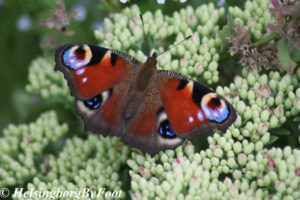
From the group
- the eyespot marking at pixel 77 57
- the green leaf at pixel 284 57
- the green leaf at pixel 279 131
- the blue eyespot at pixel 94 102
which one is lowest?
the green leaf at pixel 279 131

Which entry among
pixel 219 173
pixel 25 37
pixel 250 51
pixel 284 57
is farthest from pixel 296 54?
pixel 25 37

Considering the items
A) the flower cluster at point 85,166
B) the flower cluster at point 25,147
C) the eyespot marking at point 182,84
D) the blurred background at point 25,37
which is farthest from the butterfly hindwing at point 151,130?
the blurred background at point 25,37

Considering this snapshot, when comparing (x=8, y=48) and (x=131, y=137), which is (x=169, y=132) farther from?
(x=8, y=48)

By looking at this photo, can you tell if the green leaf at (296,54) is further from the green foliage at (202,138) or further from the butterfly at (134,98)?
the butterfly at (134,98)

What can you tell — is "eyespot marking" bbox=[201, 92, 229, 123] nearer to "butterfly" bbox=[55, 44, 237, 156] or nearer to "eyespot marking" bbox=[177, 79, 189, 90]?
"butterfly" bbox=[55, 44, 237, 156]

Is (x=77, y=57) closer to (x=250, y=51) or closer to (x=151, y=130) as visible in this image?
(x=151, y=130)

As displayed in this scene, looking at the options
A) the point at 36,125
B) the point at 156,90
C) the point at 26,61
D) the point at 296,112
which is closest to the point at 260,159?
the point at 296,112
